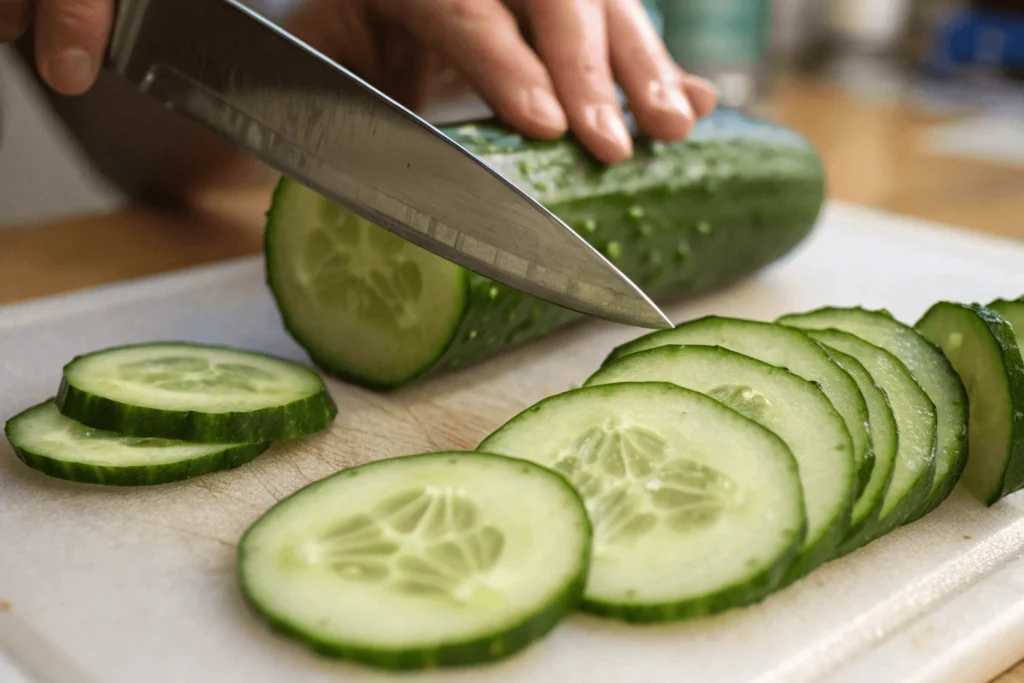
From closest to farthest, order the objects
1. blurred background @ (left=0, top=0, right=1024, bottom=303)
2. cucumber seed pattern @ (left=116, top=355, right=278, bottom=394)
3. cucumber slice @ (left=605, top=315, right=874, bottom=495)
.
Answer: cucumber slice @ (left=605, top=315, right=874, bottom=495) < cucumber seed pattern @ (left=116, top=355, right=278, bottom=394) < blurred background @ (left=0, top=0, right=1024, bottom=303)

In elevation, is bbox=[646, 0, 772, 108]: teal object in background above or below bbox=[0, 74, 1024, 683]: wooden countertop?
above

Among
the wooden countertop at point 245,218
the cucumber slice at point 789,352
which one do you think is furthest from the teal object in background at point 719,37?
the cucumber slice at point 789,352

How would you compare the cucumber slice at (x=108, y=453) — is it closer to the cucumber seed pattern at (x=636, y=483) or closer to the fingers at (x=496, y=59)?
the cucumber seed pattern at (x=636, y=483)

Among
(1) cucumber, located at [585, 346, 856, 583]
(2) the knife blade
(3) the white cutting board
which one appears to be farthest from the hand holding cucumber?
(1) cucumber, located at [585, 346, 856, 583]

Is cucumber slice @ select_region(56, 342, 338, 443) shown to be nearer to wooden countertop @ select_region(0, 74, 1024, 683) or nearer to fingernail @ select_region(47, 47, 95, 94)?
fingernail @ select_region(47, 47, 95, 94)

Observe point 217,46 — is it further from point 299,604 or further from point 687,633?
point 687,633
